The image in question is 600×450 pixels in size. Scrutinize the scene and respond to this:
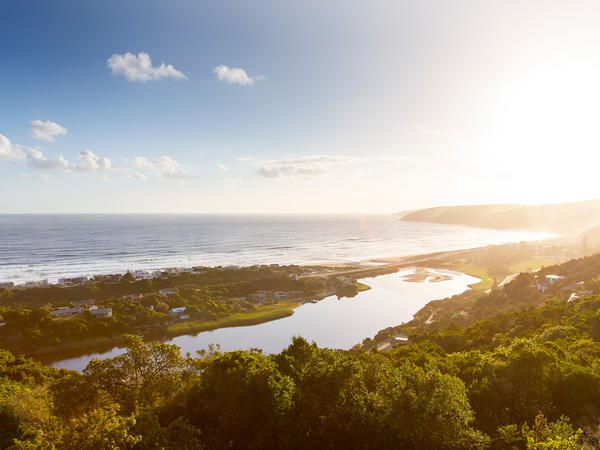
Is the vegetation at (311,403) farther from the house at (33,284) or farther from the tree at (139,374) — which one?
the house at (33,284)

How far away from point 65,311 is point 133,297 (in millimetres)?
12087

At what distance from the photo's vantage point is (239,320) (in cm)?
6425

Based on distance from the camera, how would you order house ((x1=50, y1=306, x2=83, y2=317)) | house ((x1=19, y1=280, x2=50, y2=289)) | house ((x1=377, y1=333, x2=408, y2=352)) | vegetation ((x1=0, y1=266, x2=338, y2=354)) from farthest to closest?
house ((x1=19, y1=280, x2=50, y2=289)) < house ((x1=50, y1=306, x2=83, y2=317)) < vegetation ((x1=0, y1=266, x2=338, y2=354)) < house ((x1=377, y1=333, x2=408, y2=352))

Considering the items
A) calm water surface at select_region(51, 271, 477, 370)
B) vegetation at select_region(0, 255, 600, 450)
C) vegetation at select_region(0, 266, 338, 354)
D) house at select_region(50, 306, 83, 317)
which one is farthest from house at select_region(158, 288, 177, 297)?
vegetation at select_region(0, 255, 600, 450)

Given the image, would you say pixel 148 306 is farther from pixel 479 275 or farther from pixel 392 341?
pixel 479 275

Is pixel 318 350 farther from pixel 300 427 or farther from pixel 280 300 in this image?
pixel 280 300

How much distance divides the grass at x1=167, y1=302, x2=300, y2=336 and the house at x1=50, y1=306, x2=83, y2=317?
16468mm

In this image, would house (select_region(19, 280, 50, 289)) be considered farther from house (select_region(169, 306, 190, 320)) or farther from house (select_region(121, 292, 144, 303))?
house (select_region(169, 306, 190, 320))

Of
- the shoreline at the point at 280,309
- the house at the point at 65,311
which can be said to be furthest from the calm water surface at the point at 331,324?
the house at the point at 65,311

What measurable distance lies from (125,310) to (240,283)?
86.4ft

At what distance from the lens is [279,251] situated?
481 feet

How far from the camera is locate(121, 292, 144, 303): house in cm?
6894

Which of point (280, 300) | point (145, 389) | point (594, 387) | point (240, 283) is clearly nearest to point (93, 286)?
point (240, 283)

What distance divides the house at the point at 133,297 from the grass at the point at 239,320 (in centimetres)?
1307
